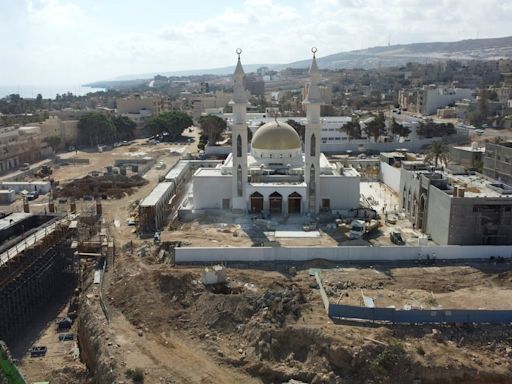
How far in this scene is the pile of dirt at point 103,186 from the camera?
47750mm

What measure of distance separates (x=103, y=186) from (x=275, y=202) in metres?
19.9

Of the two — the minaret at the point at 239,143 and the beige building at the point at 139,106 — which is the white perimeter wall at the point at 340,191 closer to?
the minaret at the point at 239,143

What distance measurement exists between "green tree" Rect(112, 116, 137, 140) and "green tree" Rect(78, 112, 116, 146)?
9.07ft

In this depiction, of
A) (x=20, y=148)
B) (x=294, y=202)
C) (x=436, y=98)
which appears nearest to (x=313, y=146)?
(x=294, y=202)

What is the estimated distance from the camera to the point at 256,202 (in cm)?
3925

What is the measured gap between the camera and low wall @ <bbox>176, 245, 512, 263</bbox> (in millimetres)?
30234

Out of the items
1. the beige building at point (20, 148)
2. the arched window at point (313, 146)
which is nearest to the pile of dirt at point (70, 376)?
the arched window at point (313, 146)

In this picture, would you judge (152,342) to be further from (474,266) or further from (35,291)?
(474,266)

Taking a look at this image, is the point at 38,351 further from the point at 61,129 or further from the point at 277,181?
the point at 61,129

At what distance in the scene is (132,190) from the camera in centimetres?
4947

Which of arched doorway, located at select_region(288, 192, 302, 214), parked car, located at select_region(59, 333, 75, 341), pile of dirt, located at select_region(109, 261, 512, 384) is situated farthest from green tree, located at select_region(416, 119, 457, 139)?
parked car, located at select_region(59, 333, 75, 341)

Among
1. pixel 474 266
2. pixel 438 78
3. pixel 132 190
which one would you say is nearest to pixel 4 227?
pixel 132 190

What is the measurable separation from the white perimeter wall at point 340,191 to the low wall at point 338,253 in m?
10.1

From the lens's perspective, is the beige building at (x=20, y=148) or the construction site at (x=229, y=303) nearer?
the construction site at (x=229, y=303)
